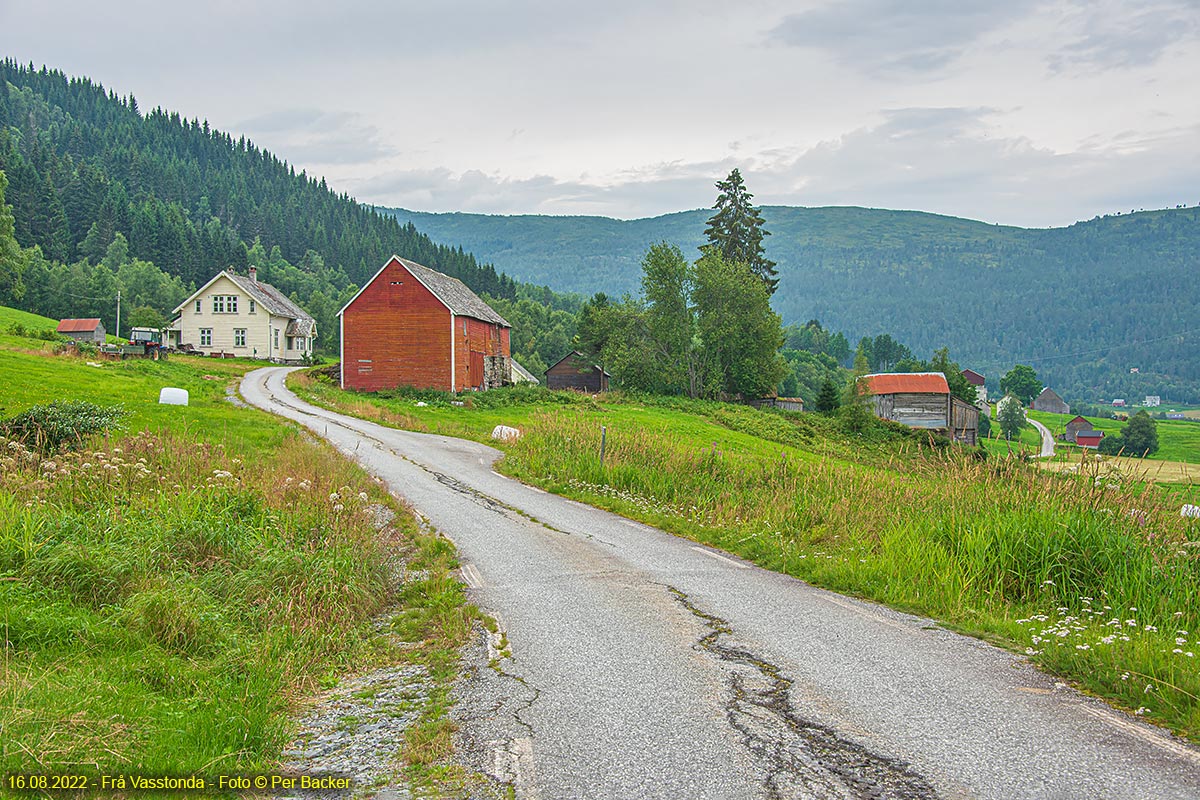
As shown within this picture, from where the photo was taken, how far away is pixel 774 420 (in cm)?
6247

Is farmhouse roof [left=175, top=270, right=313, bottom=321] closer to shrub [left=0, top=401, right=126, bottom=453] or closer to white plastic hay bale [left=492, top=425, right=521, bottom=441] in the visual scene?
white plastic hay bale [left=492, top=425, right=521, bottom=441]

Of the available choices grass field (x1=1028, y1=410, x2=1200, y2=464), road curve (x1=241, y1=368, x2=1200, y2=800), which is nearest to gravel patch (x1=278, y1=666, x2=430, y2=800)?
road curve (x1=241, y1=368, x2=1200, y2=800)

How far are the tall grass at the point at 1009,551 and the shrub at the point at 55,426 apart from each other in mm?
9880

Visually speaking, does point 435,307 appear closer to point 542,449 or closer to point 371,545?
point 542,449

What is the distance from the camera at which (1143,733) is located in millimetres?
5734

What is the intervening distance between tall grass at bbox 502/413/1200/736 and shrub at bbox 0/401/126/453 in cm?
988

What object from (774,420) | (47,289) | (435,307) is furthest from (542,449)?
(47,289)

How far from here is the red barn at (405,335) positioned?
177 feet

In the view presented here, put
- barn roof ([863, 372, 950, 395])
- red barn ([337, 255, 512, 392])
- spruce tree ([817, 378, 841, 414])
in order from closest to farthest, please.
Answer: red barn ([337, 255, 512, 392]) → barn roof ([863, 372, 950, 395]) → spruce tree ([817, 378, 841, 414])

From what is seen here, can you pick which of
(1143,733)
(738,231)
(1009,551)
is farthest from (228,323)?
(1143,733)

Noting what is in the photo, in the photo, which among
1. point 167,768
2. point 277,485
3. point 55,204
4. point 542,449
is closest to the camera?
point 167,768

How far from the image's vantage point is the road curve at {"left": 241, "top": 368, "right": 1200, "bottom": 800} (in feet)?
16.6

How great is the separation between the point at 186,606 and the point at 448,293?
50.3m

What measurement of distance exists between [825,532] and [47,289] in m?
114
